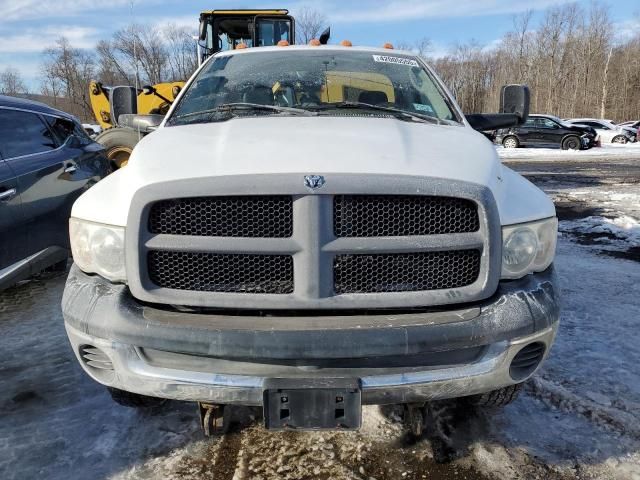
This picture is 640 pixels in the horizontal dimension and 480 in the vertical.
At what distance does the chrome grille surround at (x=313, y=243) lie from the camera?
203 centimetres

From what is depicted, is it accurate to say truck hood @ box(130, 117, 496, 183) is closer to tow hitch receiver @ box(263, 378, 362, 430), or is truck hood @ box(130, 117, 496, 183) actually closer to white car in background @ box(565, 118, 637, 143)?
tow hitch receiver @ box(263, 378, 362, 430)

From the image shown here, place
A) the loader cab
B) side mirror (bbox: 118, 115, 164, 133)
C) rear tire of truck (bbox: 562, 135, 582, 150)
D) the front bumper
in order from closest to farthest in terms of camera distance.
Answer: the front bumper
side mirror (bbox: 118, 115, 164, 133)
the loader cab
rear tire of truck (bbox: 562, 135, 582, 150)

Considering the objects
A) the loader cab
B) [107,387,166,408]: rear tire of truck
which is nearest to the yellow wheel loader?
the loader cab

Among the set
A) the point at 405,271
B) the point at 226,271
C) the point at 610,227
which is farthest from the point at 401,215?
the point at 610,227

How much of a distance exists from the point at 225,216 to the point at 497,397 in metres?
1.63

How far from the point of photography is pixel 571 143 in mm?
25297

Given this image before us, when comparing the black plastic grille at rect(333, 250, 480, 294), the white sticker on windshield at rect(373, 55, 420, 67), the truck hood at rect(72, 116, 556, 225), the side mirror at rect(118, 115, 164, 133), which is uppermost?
the white sticker on windshield at rect(373, 55, 420, 67)

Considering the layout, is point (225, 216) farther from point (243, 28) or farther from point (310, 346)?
point (243, 28)

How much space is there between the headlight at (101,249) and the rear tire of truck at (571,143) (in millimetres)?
26762

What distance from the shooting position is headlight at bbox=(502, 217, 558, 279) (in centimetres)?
222

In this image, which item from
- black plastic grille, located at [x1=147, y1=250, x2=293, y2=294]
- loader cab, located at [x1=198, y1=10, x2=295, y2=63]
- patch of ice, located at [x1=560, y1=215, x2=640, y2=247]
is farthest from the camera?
loader cab, located at [x1=198, y1=10, x2=295, y2=63]

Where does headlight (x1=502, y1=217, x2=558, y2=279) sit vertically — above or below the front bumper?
above

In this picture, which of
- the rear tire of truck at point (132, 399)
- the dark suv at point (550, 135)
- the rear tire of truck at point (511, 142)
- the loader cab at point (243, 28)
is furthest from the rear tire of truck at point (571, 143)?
the rear tire of truck at point (132, 399)

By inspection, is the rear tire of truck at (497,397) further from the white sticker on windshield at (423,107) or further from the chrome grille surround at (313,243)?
the white sticker on windshield at (423,107)
